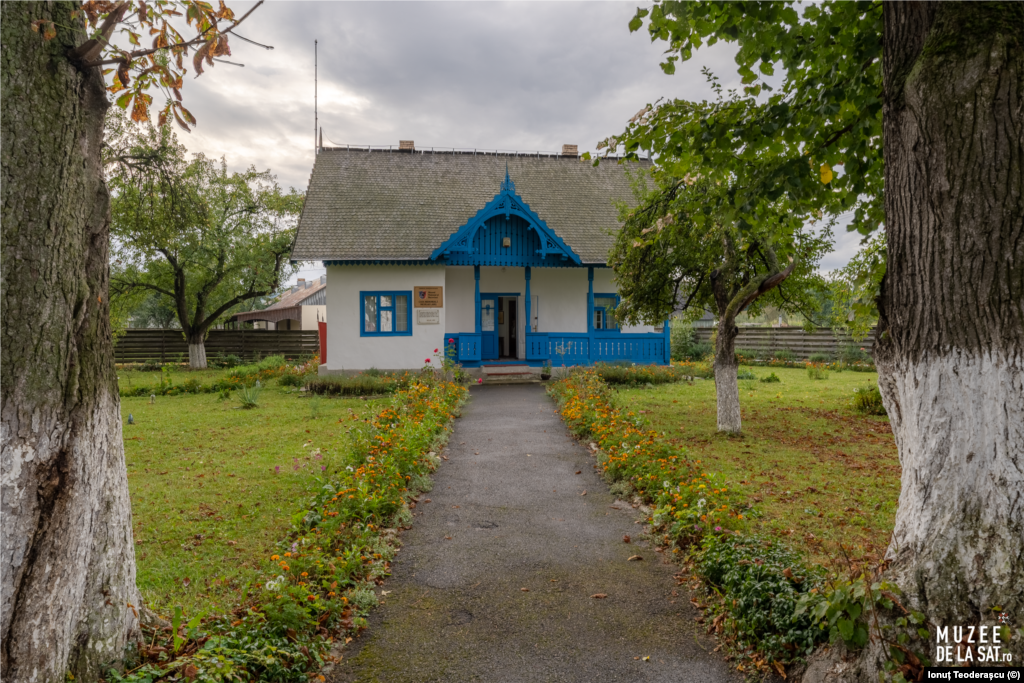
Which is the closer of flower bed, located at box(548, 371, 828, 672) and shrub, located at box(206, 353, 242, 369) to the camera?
flower bed, located at box(548, 371, 828, 672)

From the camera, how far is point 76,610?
2916mm

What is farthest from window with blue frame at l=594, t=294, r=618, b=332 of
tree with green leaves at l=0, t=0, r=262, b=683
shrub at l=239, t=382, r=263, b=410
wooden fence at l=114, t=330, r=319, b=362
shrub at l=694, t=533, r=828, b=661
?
tree with green leaves at l=0, t=0, r=262, b=683

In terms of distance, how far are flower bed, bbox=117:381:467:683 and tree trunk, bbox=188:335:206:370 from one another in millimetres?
20665

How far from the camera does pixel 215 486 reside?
7.48m

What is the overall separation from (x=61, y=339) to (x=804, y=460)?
9192 millimetres

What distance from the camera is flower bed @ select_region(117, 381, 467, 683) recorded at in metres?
3.24

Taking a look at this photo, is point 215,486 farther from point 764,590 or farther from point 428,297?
point 428,297

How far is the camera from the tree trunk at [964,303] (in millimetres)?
2814

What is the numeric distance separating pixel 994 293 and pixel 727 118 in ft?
9.28

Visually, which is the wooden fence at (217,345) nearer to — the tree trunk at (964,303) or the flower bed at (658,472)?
the flower bed at (658,472)

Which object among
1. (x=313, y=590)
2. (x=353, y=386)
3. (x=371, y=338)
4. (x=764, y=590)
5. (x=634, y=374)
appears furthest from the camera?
(x=371, y=338)

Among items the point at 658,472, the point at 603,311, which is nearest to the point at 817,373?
the point at 603,311

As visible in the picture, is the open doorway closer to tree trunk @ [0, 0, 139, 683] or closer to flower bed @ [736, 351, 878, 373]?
flower bed @ [736, 351, 878, 373]

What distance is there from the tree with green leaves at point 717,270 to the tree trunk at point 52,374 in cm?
818
